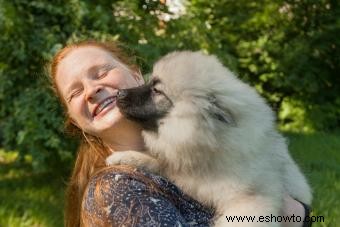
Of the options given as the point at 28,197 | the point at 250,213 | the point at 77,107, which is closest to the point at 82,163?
the point at 77,107

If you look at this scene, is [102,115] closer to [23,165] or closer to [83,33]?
[83,33]

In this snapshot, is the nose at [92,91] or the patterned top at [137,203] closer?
the patterned top at [137,203]

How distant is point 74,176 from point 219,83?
2.45 feet

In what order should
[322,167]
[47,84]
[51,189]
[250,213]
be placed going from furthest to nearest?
[322,167] → [51,189] → [47,84] → [250,213]

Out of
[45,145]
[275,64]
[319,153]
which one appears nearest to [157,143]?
[45,145]

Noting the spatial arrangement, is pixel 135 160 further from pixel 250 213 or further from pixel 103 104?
pixel 250 213

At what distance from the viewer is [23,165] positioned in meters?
6.14

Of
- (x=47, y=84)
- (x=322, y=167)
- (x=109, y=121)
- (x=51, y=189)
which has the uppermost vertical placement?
(x=109, y=121)

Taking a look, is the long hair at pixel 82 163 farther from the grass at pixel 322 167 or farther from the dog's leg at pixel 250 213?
the grass at pixel 322 167

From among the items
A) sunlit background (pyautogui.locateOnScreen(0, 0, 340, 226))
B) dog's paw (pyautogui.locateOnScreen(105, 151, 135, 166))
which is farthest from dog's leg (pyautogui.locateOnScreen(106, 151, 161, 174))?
sunlit background (pyautogui.locateOnScreen(0, 0, 340, 226))

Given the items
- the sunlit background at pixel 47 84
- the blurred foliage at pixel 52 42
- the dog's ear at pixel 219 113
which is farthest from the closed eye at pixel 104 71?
the sunlit background at pixel 47 84

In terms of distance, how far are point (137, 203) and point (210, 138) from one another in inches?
17.0

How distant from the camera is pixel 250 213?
6.77 feet

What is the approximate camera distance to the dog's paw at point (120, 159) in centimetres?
221
